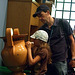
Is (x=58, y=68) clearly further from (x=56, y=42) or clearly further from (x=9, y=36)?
(x=9, y=36)

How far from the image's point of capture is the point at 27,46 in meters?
1.89

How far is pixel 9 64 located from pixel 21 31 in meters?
1.06

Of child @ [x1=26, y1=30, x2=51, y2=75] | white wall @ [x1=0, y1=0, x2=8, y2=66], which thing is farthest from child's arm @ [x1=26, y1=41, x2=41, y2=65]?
white wall @ [x1=0, y1=0, x2=8, y2=66]

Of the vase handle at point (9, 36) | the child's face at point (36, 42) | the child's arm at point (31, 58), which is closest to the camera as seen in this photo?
the vase handle at point (9, 36)

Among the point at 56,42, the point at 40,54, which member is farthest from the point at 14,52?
the point at 56,42

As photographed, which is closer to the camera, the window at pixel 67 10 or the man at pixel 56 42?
the man at pixel 56 42

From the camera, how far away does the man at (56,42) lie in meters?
2.06

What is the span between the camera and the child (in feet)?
6.18

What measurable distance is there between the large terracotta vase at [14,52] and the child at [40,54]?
7cm

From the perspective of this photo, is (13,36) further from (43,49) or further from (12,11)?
(12,11)

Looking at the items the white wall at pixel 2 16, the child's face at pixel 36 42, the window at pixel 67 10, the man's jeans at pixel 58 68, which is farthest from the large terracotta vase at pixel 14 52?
the window at pixel 67 10

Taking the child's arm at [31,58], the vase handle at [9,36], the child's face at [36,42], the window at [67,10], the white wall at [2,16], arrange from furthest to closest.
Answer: the window at [67,10]
the white wall at [2,16]
the child's face at [36,42]
the child's arm at [31,58]
the vase handle at [9,36]

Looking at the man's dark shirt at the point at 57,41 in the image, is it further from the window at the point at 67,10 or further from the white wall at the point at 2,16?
the window at the point at 67,10

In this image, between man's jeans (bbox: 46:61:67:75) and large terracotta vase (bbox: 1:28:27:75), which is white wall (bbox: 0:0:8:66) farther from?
man's jeans (bbox: 46:61:67:75)
